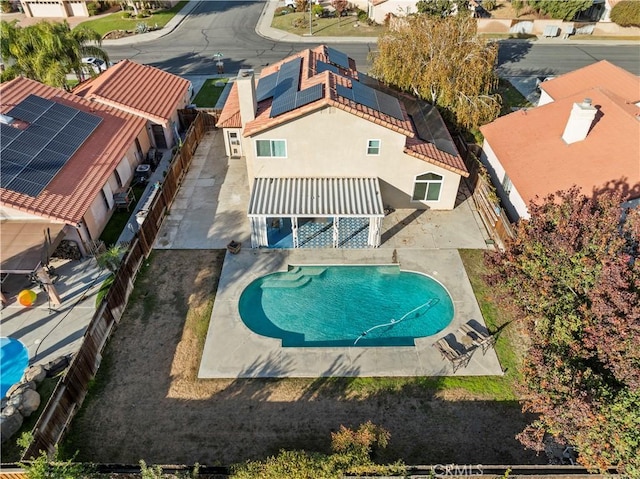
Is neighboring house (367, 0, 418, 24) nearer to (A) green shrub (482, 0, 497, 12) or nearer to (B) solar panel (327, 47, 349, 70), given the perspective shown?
(A) green shrub (482, 0, 497, 12)

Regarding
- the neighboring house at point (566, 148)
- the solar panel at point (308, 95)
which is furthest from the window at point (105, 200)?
the neighboring house at point (566, 148)

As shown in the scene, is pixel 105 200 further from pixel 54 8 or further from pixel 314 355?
pixel 54 8

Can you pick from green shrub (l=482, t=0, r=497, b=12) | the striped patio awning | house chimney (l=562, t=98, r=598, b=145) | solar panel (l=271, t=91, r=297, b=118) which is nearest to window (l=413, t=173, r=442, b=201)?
the striped patio awning

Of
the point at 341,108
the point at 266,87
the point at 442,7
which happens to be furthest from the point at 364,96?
the point at 442,7

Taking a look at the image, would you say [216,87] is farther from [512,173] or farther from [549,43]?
[549,43]

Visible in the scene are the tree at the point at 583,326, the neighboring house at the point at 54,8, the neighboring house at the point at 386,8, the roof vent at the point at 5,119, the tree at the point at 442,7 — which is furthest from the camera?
the neighboring house at the point at 54,8

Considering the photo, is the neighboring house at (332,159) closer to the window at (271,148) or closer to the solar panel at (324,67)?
the window at (271,148)
